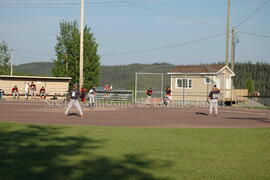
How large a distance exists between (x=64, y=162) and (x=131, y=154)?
189 centimetres

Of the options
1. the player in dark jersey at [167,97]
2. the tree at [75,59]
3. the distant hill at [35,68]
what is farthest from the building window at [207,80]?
the distant hill at [35,68]

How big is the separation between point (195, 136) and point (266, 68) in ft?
281

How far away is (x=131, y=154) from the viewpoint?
32.1 feet

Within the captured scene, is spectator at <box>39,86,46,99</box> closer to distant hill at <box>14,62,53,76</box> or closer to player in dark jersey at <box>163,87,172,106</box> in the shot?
player in dark jersey at <box>163,87,172,106</box>

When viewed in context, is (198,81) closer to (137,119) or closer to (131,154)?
(137,119)

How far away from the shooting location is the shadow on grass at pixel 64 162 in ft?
24.3

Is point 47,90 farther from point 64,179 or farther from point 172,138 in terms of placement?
point 64,179

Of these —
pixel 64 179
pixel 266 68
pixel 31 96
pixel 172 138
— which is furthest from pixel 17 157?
pixel 266 68

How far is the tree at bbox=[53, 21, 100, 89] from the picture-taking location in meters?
48.4

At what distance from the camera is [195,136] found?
13875mm

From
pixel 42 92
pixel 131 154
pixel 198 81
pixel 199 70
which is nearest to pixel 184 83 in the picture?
pixel 198 81

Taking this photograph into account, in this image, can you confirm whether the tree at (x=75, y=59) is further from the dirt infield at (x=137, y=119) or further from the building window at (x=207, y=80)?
the dirt infield at (x=137, y=119)

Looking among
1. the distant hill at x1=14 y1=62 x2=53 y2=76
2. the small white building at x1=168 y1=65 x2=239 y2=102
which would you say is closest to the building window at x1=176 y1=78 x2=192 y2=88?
the small white building at x1=168 y1=65 x2=239 y2=102

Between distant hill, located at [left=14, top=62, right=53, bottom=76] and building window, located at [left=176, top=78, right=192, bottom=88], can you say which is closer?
building window, located at [left=176, top=78, right=192, bottom=88]
